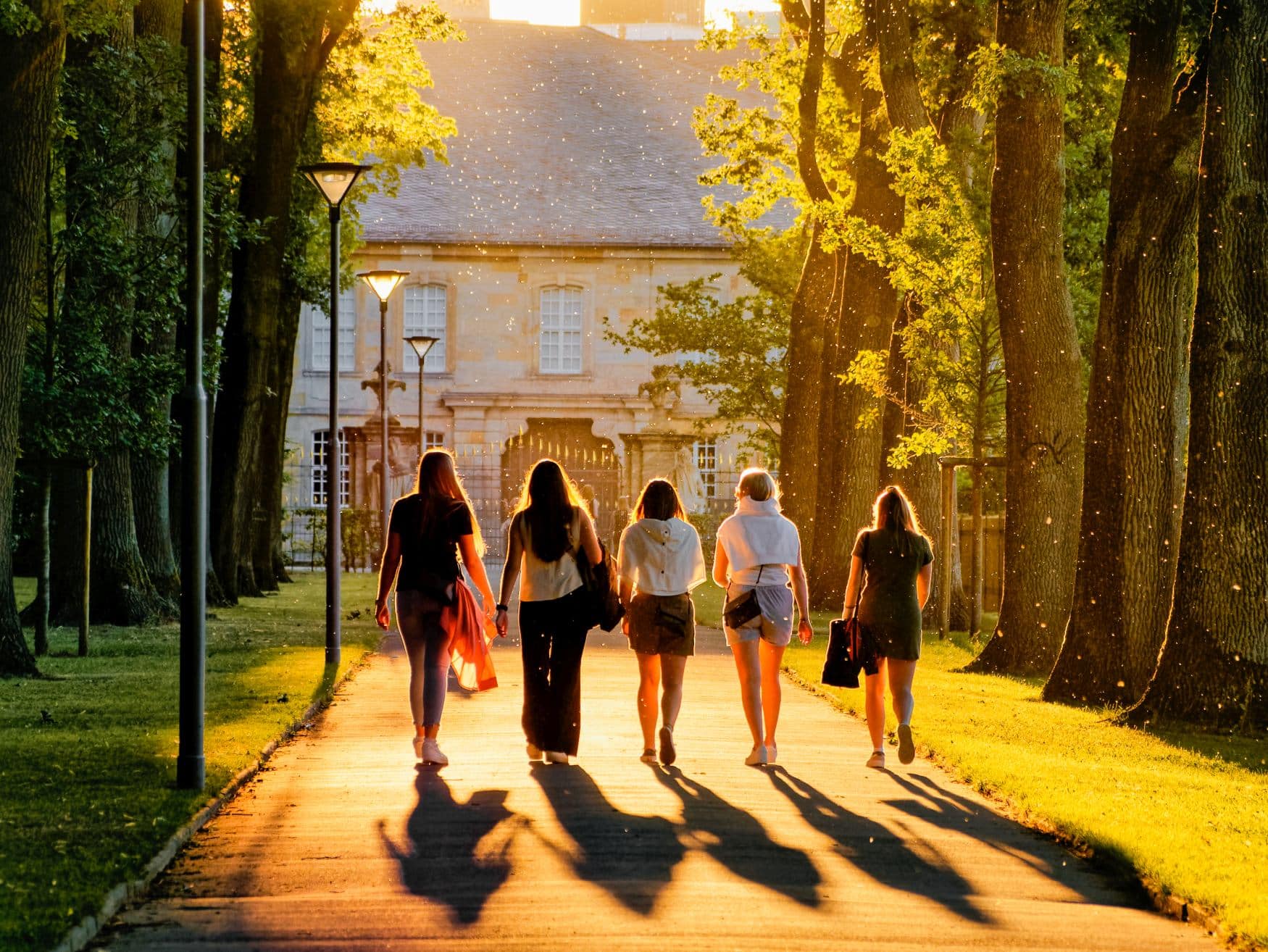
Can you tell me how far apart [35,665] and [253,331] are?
1087 cm

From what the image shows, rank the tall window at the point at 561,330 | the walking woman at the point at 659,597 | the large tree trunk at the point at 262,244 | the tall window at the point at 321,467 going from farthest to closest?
the tall window at the point at 561,330 → the tall window at the point at 321,467 → the large tree trunk at the point at 262,244 → the walking woman at the point at 659,597

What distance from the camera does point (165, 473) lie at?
2600cm

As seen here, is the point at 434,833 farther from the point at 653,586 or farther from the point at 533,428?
the point at 533,428

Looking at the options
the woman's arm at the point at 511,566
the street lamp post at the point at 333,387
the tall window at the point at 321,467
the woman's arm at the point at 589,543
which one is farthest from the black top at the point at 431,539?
the tall window at the point at 321,467

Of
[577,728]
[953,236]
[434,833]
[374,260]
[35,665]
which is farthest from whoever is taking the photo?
[374,260]

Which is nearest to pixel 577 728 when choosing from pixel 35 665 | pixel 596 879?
pixel 596 879

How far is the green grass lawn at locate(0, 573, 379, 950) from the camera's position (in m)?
7.60

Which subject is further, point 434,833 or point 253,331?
point 253,331

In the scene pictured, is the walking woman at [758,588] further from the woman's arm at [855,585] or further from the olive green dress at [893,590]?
the olive green dress at [893,590]

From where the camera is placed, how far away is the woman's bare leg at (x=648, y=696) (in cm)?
1181

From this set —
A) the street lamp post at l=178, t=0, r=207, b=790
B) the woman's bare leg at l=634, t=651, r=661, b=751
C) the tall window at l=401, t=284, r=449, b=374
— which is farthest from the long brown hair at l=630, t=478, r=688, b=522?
the tall window at l=401, t=284, r=449, b=374

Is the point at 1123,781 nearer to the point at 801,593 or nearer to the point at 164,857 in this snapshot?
the point at 801,593

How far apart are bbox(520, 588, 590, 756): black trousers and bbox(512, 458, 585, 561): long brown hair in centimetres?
30

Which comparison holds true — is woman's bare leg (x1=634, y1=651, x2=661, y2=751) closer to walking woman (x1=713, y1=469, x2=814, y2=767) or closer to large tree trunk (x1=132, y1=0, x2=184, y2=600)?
walking woman (x1=713, y1=469, x2=814, y2=767)
